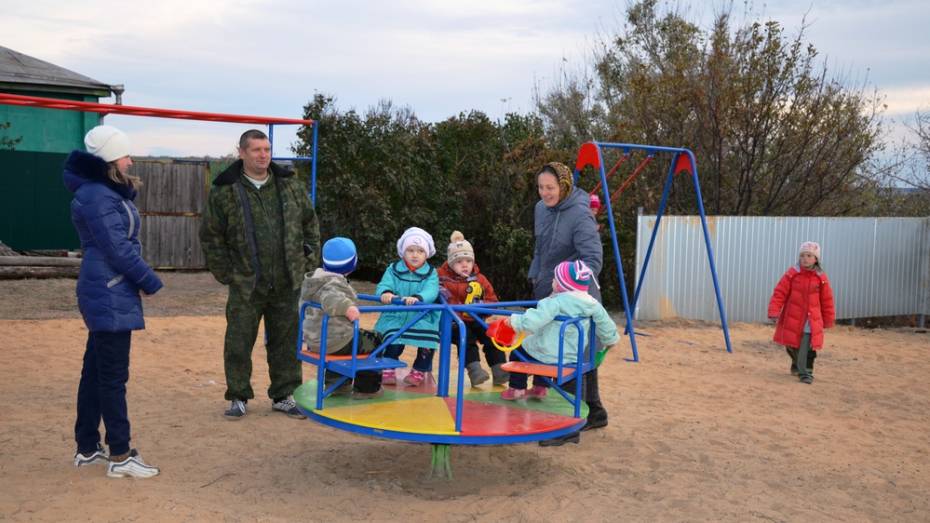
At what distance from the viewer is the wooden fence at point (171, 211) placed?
16922 millimetres

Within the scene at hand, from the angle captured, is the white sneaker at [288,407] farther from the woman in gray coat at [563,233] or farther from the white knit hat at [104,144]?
the white knit hat at [104,144]

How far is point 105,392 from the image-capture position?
14.5 ft

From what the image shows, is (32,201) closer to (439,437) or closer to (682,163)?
(682,163)

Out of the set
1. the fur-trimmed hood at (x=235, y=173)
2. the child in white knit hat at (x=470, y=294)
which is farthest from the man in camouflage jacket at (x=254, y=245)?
the child in white knit hat at (x=470, y=294)

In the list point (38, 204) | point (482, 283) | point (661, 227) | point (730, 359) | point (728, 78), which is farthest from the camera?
point (38, 204)

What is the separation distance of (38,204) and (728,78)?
39.9ft

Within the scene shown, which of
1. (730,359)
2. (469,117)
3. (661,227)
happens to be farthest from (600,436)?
(469,117)

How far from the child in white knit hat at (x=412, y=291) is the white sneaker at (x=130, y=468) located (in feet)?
4.44

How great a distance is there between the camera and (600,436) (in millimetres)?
5934

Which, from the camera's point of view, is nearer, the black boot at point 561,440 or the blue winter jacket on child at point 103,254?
the blue winter jacket on child at point 103,254

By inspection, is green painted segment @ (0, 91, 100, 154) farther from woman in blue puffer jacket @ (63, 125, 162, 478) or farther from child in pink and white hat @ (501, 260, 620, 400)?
child in pink and white hat @ (501, 260, 620, 400)

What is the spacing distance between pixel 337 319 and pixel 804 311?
525 cm

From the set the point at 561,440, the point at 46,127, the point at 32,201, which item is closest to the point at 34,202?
the point at 32,201

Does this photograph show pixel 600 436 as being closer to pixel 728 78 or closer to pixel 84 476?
pixel 84 476
